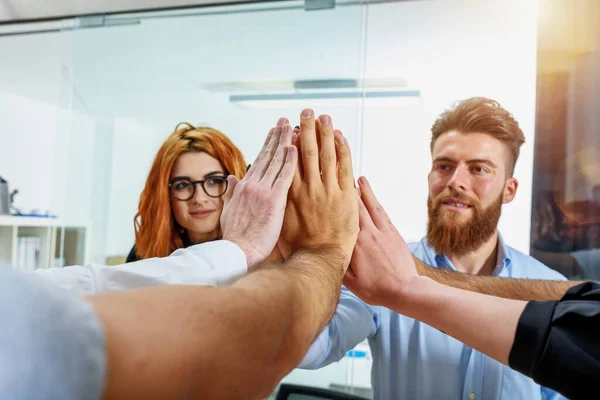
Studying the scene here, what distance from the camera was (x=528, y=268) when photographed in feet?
5.16

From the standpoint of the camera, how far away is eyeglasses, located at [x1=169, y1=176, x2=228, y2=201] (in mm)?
1781

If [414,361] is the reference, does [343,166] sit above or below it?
above

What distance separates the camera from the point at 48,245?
2691 millimetres

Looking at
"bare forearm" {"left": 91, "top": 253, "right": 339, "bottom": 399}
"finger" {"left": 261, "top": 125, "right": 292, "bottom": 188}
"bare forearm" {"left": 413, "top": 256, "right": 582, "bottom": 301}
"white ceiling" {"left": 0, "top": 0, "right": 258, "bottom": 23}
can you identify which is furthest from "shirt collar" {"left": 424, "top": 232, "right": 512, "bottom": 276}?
"white ceiling" {"left": 0, "top": 0, "right": 258, "bottom": 23}

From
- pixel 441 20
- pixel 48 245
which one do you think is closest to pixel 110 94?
pixel 48 245

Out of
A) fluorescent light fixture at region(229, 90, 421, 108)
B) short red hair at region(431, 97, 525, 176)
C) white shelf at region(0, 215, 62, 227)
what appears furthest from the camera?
white shelf at region(0, 215, 62, 227)

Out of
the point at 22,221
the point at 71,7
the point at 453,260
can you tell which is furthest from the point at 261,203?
the point at 22,221

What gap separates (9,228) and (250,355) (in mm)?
3034

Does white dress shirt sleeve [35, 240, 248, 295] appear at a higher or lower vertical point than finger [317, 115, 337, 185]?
lower

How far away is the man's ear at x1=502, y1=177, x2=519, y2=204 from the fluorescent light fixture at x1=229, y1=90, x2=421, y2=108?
49cm

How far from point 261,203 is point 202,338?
22.1 inches

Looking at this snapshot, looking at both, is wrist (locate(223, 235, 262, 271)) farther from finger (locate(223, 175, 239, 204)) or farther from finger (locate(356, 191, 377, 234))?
finger (locate(356, 191, 377, 234))

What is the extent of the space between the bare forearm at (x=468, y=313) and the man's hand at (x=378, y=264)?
3 centimetres

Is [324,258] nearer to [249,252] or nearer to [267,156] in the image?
[249,252]
